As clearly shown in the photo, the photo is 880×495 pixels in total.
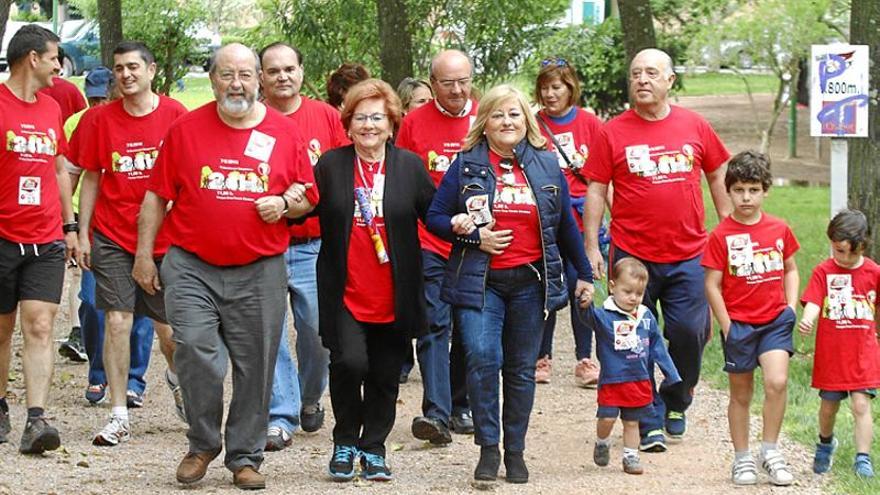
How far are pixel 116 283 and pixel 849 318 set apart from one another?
3.96 metres

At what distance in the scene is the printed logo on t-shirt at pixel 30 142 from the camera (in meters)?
9.24

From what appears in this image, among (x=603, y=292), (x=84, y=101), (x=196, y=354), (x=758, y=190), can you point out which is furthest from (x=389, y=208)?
(x=603, y=292)

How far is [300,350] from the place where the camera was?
9844 mm

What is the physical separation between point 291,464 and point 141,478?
2.73 ft

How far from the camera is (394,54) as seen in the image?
57.9 feet

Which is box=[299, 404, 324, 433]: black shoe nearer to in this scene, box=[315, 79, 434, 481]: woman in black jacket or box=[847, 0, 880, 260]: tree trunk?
box=[315, 79, 434, 481]: woman in black jacket

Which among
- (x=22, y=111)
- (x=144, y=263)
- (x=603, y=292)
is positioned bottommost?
(x=603, y=292)

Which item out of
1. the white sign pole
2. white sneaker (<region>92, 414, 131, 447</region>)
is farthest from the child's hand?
the white sign pole

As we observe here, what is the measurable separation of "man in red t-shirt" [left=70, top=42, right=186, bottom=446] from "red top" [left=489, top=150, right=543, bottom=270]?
2.14m

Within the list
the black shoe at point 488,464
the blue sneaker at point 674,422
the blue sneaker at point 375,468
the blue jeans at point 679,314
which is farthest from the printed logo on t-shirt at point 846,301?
the blue sneaker at point 375,468

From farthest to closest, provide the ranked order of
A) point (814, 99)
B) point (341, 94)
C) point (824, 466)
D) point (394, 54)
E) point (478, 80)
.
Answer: point (478, 80) < point (394, 54) < point (814, 99) < point (341, 94) < point (824, 466)

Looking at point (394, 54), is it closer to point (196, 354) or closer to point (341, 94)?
point (341, 94)

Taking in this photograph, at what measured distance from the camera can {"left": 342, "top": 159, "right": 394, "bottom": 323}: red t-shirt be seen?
8.48 metres

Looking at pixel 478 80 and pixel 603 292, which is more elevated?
pixel 478 80
